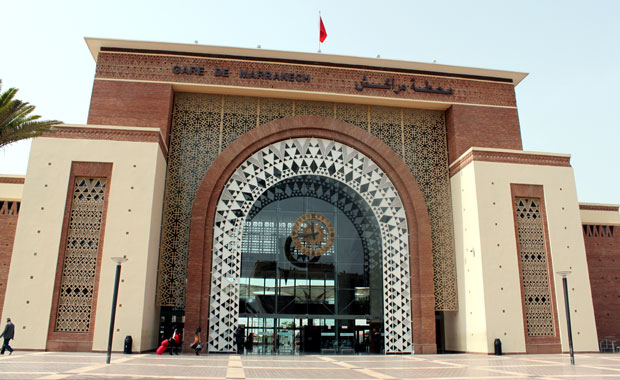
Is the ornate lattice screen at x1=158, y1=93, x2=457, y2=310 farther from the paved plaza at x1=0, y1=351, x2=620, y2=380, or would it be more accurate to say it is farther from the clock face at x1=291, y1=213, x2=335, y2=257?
the paved plaza at x1=0, y1=351, x2=620, y2=380

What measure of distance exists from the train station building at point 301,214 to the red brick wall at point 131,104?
0.17 feet

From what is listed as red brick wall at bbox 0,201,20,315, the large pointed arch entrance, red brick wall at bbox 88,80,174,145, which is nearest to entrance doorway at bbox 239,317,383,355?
→ the large pointed arch entrance

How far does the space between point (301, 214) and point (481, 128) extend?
5868 mm

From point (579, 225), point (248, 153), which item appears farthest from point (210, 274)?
point (579, 225)

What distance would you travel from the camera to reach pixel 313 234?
46.0ft

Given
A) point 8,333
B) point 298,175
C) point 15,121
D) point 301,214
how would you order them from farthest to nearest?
point 298,175, point 301,214, point 8,333, point 15,121

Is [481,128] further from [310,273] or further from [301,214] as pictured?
[310,273]

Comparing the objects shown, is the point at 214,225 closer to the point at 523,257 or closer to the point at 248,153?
the point at 248,153

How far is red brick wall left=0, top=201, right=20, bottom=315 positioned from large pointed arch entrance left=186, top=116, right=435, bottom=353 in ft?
15.9

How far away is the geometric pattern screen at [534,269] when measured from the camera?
1288cm

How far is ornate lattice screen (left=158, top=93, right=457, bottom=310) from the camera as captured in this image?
1325 centimetres

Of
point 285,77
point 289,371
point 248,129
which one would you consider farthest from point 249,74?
point 289,371

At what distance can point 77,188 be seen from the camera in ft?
40.5

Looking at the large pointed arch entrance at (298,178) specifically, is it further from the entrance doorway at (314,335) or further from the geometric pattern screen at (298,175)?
the entrance doorway at (314,335)
